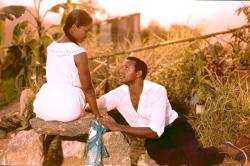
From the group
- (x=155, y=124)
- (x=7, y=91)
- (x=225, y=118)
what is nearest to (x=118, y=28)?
(x=7, y=91)

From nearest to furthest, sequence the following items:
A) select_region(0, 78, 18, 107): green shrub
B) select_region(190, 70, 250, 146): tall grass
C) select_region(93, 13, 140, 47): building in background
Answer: select_region(190, 70, 250, 146): tall grass, select_region(0, 78, 18, 107): green shrub, select_region(93, 13, 140, 47): building in background

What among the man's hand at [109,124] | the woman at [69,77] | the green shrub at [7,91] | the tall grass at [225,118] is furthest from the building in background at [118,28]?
the man's hand at [109,124]

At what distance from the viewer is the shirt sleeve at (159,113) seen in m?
4.94

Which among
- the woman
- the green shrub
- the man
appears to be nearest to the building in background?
the green shrub

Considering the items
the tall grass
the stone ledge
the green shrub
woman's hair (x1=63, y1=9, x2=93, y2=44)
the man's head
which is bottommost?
the green shrub

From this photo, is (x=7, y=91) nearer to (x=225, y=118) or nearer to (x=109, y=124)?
(x=225, y=118)

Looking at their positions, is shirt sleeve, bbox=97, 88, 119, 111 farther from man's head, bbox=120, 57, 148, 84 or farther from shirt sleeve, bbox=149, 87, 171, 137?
shirt sleeve, bbox=149, 87, 171, 137

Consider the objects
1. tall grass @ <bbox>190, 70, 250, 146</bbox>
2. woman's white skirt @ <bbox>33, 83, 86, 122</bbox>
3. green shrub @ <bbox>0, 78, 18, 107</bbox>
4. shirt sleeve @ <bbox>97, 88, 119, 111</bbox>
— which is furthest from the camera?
green shrub @ <bbox>0, 78, 18, 107</bbox>

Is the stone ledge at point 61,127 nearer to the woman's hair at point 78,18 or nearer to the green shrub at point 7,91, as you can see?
the woman's hair at point 78,18

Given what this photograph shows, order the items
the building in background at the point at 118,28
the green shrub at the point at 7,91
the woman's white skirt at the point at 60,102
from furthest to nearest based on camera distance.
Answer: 1. the building in background at the point at 118,28
2. the green shrub at the point at 7,91
3. the woman's white skirt at the point at 60,102

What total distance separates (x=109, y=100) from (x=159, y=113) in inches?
28.0

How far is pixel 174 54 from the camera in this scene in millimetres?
8961

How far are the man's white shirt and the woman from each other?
47cm

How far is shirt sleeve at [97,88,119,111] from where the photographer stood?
5457 millimetres
